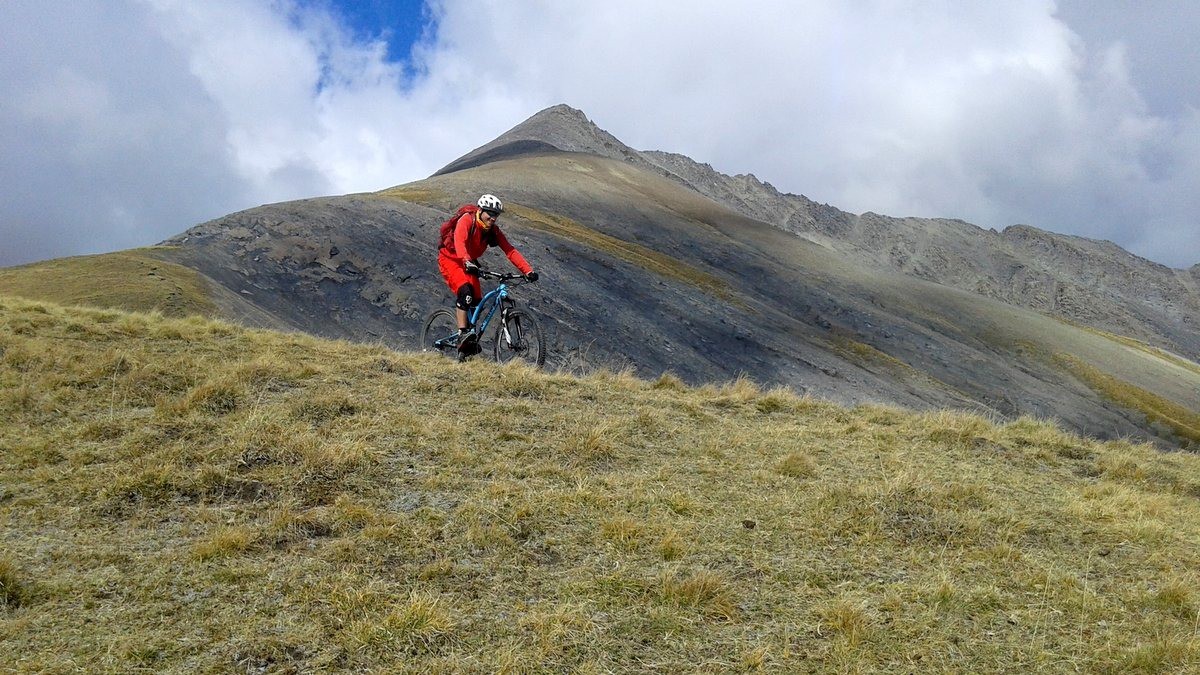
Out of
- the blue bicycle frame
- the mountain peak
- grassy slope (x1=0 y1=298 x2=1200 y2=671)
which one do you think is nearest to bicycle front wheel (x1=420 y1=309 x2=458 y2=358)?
the blue bicycle frame

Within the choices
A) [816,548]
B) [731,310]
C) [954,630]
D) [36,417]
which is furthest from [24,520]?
[731,310]

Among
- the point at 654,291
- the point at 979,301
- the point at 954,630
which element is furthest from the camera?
the point at 979,301

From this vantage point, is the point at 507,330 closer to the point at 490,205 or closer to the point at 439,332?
the point at 439,332

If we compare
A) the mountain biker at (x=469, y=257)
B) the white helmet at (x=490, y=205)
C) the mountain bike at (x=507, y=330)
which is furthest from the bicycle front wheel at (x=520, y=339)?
the white helmet at (x=490, y=205)

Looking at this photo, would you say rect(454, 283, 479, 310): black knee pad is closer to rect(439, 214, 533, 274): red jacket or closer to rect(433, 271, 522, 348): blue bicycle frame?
rect(433, 271, 522, 348): blue bicycle frame

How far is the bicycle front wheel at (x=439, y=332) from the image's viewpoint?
496 inches

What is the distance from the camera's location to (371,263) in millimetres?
33406

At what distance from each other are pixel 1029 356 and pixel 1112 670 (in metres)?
65.6

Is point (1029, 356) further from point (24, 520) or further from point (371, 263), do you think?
point (24, 520)

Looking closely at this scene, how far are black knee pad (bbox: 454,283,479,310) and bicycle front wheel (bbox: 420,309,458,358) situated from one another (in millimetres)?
582

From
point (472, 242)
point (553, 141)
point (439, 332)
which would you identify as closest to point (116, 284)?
point (439, 332)

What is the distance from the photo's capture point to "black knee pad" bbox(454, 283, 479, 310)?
11.8 meters

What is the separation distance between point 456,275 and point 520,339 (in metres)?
1.51

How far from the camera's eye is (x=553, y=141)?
10512 centimetres
